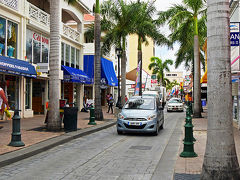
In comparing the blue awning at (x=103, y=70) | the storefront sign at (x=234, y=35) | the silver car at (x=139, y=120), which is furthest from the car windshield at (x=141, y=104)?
the blue awning at (x=103, y=70)

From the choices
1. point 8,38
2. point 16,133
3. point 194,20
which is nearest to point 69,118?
point 16,133

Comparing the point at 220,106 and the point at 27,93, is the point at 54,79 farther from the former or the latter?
the point at 220,106

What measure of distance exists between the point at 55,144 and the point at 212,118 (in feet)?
20.6

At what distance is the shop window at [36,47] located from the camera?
64.2 feet

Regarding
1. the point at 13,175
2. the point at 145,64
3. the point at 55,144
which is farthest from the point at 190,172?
the point at 145,64

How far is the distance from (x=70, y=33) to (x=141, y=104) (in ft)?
46.7

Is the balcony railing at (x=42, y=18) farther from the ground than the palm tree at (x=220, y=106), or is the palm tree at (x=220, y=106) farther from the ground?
the balcony railing at (x=42, y=18)

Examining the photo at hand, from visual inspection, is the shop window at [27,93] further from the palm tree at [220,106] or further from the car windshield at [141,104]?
the palm tree at [220,106]

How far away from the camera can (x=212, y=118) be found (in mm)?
4930

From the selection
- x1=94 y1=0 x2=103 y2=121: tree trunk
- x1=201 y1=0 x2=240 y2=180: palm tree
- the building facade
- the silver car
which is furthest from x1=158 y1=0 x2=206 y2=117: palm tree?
x1=201 y1=0 x2=240 y2=180: palm tree

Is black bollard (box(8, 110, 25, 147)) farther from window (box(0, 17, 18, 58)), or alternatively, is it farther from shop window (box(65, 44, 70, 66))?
shop window (box(65, 44, 70, 66))

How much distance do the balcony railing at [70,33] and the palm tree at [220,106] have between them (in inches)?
812

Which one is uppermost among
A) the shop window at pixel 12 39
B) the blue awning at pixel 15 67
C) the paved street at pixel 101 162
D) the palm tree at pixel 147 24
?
the palm tree at pixel 147 24

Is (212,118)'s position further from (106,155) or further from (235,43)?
(235,43)
